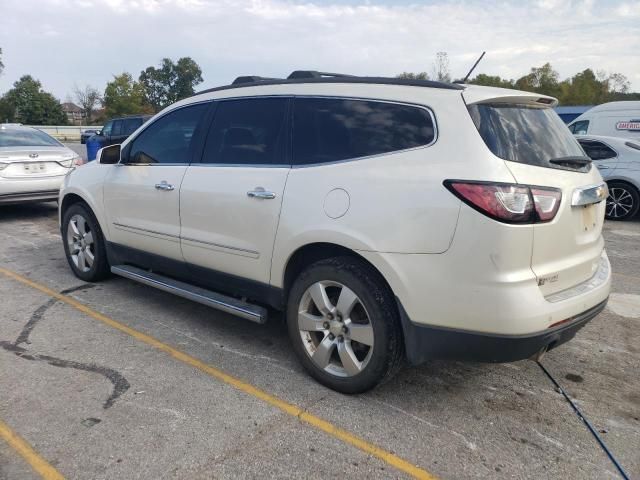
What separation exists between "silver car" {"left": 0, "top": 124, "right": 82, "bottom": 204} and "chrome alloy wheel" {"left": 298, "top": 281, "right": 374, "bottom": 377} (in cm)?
674

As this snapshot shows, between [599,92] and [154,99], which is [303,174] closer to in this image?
[599,92]

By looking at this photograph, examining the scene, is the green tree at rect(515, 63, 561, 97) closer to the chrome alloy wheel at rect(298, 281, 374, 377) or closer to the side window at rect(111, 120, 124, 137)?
the side window at rect(111, 120, 124, 137)

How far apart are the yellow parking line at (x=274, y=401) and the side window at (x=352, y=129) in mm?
1453

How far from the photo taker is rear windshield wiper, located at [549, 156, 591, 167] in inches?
112

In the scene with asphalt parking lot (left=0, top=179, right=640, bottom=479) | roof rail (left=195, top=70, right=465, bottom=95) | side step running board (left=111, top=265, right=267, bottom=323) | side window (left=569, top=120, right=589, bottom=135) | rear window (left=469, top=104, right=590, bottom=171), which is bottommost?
asphalt parking lot (left=0, top=179, right=640, bottom=479)

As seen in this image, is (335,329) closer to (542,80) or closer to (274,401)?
(274,401)

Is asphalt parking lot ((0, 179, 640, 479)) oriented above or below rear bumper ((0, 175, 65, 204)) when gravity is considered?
below

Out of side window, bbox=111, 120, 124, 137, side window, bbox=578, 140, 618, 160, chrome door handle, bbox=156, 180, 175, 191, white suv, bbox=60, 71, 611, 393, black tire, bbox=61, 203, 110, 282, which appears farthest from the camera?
side window, bbox=111, 120, 124, 137

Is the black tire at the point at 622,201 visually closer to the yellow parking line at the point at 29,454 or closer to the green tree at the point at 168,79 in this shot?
the yellow parking line at the point at 29,454

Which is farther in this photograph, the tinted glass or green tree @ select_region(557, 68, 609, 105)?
green tree @ select_region(557, 68, 609, 105)

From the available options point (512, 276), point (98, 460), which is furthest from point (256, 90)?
point (98, 460)

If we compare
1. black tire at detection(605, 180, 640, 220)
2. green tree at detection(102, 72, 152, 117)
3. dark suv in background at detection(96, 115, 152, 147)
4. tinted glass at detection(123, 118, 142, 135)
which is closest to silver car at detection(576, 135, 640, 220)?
black tire at detection(605, 180, 640, 220)

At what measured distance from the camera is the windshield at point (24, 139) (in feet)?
28.4

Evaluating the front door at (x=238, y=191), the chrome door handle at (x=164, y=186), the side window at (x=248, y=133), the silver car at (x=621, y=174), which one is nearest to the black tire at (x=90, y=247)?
the chrome door handle at (x=164, y=186)
